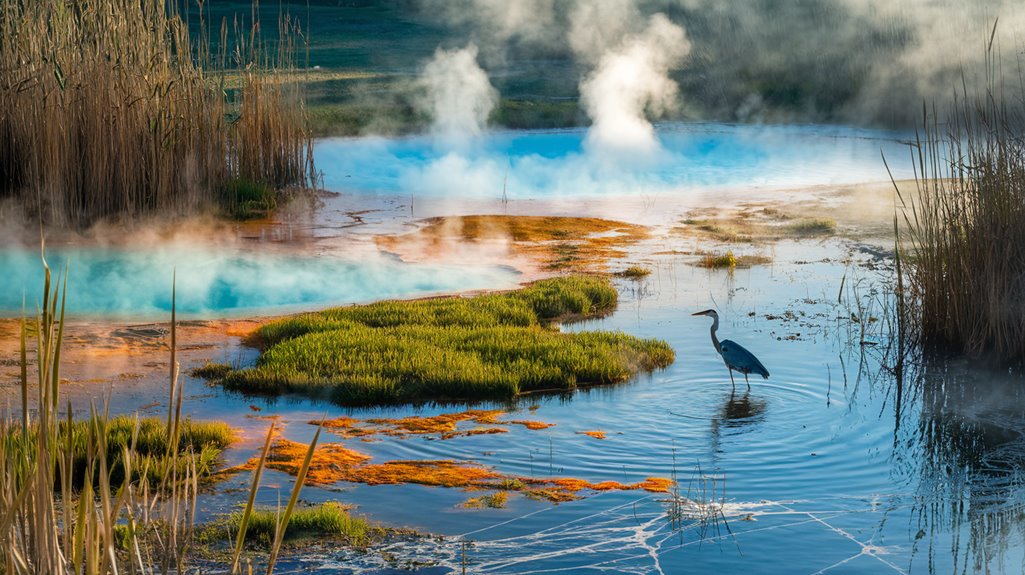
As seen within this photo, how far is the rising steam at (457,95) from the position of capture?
85.0 ft

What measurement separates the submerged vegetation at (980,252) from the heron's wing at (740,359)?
1030 mm

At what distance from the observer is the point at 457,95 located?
1161 inches

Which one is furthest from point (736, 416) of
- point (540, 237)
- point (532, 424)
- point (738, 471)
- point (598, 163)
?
point (598, 163)

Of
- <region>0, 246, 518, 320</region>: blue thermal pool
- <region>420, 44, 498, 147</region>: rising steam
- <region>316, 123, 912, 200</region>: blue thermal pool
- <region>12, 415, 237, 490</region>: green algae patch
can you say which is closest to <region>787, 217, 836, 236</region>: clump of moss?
<region>0, 246, 518, 320</region>: blue thermal pool

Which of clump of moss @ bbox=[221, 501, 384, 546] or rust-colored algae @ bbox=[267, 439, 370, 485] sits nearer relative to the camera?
clump of moss @ bbox=[221, 501, 384, 546]

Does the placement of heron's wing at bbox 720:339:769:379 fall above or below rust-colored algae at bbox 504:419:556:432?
above

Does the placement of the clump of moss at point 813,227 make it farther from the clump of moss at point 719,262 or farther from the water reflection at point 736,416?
the water reflection at point 736,416

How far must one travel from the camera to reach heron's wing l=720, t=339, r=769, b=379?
22.8 ft

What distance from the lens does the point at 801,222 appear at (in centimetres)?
1462

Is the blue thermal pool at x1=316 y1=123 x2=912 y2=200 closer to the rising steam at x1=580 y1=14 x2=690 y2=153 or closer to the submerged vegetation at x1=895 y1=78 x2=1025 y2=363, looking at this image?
the rising steam at x1=580 y1=14 x2=690 y2=153

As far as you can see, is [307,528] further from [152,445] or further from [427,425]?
[427,425]

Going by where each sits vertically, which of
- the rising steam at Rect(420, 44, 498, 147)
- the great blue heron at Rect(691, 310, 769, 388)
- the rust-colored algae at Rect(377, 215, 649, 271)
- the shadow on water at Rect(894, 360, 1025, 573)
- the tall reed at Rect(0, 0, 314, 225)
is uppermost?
the rising steam at Rect(420, 44, 498, 147)

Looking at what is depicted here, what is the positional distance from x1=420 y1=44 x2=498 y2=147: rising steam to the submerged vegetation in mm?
17325

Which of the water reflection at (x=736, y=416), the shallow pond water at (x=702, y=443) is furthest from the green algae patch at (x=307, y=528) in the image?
the water reflection at (x=736, y=416)
